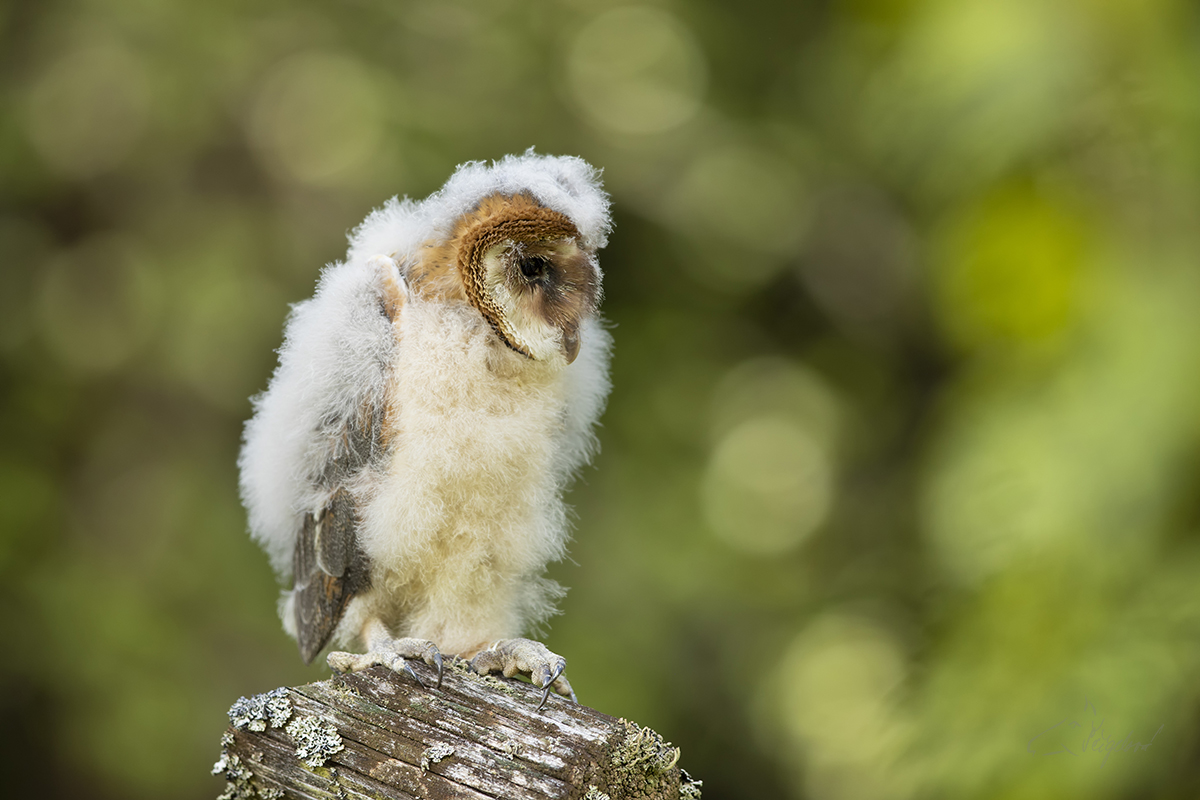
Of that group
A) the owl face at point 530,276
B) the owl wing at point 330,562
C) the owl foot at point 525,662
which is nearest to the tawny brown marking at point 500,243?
the owl face at point 530,276

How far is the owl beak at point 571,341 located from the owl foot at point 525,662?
1.60 feet

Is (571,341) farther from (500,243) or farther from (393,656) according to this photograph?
(393,656)

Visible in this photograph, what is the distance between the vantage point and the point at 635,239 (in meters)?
3.28

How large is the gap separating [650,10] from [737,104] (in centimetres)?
45

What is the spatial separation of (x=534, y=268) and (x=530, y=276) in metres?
0.02

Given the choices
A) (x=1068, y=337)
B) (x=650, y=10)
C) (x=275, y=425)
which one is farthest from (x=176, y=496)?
(x=1068, y=337)

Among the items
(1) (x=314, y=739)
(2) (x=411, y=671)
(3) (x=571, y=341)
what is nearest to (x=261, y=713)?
(1) (x=314, y=739)

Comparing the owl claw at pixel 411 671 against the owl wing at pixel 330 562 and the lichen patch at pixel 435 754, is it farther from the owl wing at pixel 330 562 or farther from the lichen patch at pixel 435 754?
the owl wing at pixel 330 562

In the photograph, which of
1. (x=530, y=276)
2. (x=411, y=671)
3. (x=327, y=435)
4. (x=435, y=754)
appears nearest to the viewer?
(x=435, y=754)

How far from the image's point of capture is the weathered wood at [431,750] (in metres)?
1.23

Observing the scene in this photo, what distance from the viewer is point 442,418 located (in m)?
1.54

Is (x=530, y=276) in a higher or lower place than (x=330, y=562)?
higher

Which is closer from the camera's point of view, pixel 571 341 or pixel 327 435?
pixel 571 341

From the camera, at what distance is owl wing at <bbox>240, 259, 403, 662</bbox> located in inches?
62.5
